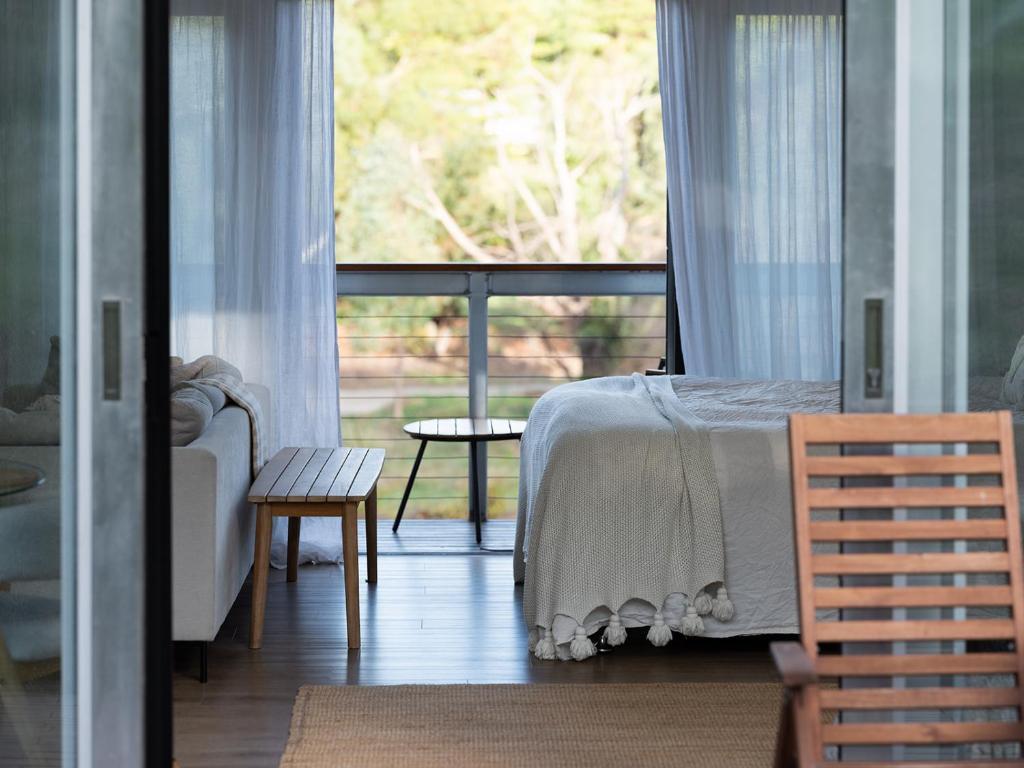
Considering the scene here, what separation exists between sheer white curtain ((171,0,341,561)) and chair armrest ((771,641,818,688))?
3233 mm

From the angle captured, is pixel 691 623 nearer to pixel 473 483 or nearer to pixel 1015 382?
A: pixel 1015 382

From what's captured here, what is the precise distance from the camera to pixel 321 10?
4980 millimetres

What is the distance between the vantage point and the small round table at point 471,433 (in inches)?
202

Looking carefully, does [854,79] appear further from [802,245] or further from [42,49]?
[802,245]

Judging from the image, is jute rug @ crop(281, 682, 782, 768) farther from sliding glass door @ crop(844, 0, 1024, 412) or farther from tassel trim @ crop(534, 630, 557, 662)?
sliding glass door @ crop(844, 0, 1024, 412)

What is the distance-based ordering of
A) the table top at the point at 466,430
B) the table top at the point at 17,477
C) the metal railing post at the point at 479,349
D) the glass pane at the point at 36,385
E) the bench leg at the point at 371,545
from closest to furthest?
1. the glass pane at the point at 36,385
2. the table top at the point at 17,477
3. the bench leg at the point at 371,545
4. the table top at the point at 466,430
5. the metal railing post at the point at 479,349

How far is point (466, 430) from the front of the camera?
523 cm

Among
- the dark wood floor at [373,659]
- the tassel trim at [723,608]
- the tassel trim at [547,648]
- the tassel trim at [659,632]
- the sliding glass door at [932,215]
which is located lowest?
the dark wood floor at [373,659]

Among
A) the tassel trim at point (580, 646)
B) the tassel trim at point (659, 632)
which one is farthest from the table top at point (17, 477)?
the tassel trim at point (659, 632)

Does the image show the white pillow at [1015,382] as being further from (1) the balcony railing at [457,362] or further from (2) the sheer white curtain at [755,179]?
(1) the balcony railing at [457,362]

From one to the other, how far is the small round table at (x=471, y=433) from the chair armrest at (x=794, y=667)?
3.13 m

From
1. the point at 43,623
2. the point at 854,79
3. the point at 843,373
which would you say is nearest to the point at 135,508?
the point at 43,623

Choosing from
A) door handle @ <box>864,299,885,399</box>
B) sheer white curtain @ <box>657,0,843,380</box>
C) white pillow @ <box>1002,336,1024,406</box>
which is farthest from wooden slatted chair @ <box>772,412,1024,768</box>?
sheer white curtain @ <box>657,0,843,380</box>

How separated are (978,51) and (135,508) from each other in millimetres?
1700
